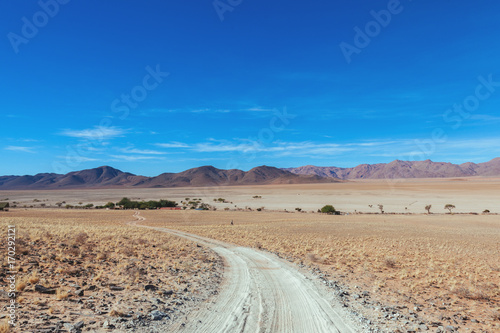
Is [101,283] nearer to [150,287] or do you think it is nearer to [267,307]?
[150,287]

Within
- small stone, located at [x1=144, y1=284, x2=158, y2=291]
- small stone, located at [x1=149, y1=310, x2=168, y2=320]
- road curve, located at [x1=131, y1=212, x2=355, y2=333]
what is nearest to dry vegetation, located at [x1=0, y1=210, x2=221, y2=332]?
small stone, located at [x1=144, y1=284, x2=158, y2=291]

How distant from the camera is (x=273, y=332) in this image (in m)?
7.57

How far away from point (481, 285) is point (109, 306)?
49.8 ft

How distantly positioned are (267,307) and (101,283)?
6.78m

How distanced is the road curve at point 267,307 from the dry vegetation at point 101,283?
0.84 metres

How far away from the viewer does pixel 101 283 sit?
1157 centimetres

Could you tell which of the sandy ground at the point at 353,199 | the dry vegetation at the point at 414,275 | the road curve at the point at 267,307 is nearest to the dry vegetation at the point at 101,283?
the road curve at the point at 267,307

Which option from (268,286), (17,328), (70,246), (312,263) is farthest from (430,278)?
(70,246)

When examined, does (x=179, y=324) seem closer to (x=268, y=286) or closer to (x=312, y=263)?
(x=268, y=286)

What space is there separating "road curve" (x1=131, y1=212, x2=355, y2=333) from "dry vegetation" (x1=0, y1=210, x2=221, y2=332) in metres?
0.84

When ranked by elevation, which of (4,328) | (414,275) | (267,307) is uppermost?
(4,328)

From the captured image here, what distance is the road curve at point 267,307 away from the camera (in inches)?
313

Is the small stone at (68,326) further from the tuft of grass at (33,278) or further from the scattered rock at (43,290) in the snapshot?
the tuft of grass at (33,278)

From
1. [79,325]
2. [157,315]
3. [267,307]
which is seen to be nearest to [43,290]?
[79,325]
